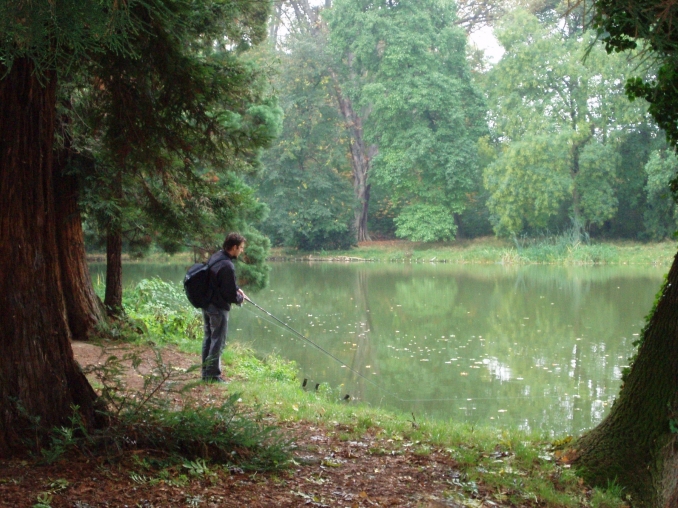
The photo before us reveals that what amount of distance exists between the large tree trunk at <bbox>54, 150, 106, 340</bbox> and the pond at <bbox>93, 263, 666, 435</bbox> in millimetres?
3056

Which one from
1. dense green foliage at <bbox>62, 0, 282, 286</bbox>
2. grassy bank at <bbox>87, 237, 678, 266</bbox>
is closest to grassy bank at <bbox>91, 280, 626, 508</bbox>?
dense green foliage at <bbox>62, 0, 282, 286</bbox>

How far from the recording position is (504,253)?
3369 centimetres

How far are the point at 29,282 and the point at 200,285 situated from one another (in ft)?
10.3

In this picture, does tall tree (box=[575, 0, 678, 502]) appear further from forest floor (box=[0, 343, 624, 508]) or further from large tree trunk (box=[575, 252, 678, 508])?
forest floor (box=[0, 343, 624, 508])

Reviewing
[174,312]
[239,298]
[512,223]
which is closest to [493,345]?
[174,312]

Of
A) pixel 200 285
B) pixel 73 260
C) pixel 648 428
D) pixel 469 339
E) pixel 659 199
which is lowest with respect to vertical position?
pixel 469 339

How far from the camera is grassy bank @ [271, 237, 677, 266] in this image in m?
31.0

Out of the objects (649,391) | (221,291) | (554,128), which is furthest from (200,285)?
(554,128)

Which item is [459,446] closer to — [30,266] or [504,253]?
[30,266]

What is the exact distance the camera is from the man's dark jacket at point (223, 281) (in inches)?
283

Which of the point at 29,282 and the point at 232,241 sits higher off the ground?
the point at 232,241

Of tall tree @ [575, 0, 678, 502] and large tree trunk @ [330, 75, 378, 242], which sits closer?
tall tree @ [575, 0, 678, 502]

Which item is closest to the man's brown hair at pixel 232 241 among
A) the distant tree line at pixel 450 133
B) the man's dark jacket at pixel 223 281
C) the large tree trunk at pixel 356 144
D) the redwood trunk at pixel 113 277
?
the man's dark jacket at pixel 223 281

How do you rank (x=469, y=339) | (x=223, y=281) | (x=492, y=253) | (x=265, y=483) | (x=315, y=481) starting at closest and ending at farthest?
1. (x=265, y=483)
2. (x=315, y=481)
3. (x=223, y=281)
4. (x=469, y=339)
5. (x=492, y=253)
